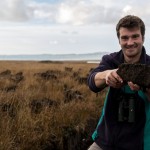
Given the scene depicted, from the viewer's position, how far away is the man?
3.59 m

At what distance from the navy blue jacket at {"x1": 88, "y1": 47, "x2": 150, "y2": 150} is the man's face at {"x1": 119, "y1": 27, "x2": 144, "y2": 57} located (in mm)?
102

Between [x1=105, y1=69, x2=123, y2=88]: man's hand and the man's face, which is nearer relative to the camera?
[x1=105, y1=69, x2=123, y2=88]: man's hand

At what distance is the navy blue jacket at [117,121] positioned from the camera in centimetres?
364

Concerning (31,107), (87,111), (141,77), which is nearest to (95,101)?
(87,111)

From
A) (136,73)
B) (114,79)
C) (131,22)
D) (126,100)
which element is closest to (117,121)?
(126,100)

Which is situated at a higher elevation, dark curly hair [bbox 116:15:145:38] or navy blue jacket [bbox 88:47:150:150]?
dark curly hair [bbox 116:15:145:38]

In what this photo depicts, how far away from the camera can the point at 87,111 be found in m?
8.09

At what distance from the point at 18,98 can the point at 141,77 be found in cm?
534

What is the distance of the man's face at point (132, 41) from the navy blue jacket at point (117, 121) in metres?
0.10

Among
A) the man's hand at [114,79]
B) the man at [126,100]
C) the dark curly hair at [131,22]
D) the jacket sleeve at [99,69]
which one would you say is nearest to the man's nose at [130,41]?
the man at [126,100]

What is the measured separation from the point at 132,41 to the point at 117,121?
0.76 m

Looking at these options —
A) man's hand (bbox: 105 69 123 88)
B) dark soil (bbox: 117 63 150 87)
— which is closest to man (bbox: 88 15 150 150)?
man's hand (bbox: 105 69 123 88)

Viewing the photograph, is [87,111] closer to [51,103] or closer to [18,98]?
[51,103]

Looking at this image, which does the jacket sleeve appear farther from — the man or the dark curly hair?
the dark curly hair
